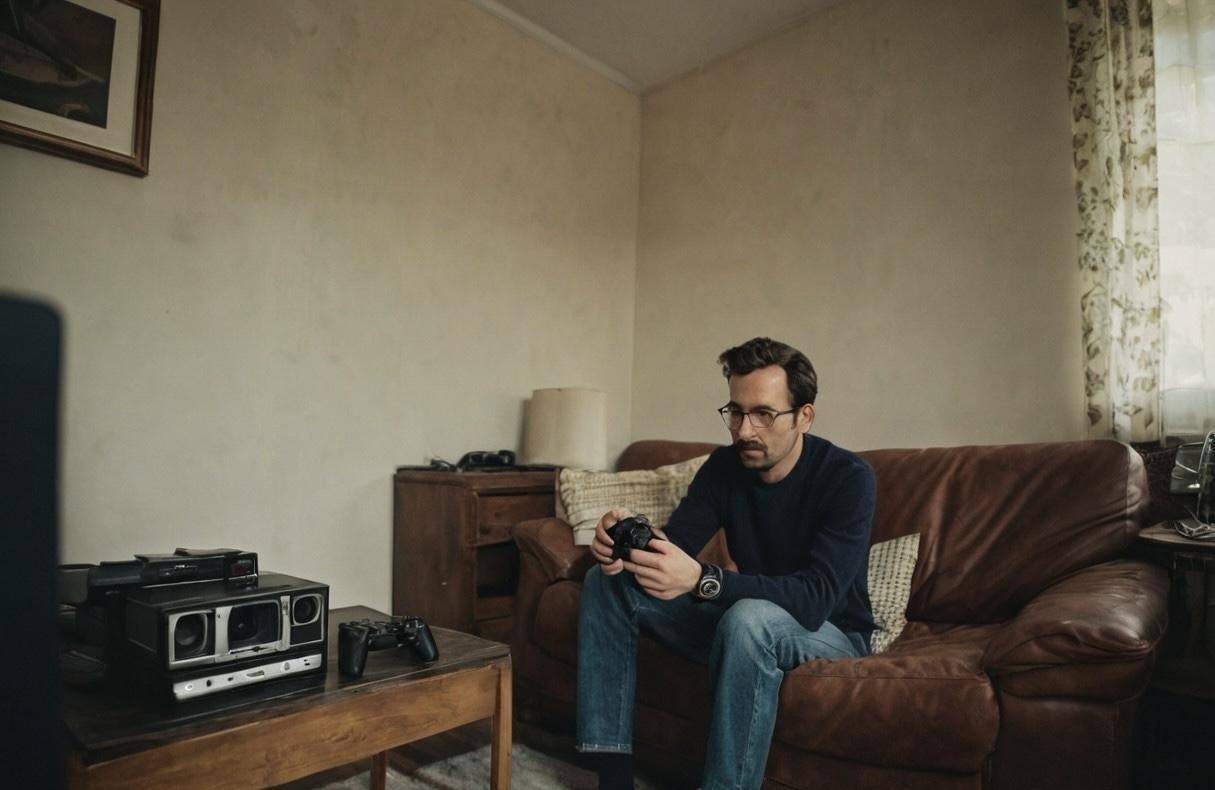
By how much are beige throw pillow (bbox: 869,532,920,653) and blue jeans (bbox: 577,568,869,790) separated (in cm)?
15

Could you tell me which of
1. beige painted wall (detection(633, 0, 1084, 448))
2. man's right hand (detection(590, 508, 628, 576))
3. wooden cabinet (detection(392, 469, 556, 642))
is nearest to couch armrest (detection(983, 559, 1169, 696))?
man's right hand (detection(590, 508, 628, 576))

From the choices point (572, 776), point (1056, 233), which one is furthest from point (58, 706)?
point (1056, 233)

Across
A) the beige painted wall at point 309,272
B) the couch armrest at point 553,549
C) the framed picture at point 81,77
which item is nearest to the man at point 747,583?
the couch armrest at point 553,549

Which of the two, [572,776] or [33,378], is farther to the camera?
[572,776]

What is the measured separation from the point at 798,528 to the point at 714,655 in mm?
387

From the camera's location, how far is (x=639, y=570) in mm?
1437

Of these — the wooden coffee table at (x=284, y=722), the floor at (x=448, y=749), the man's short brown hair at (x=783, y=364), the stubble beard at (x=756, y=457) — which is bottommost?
the floor at (x=448, y=749)

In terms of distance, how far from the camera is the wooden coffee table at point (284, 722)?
3.24 ft

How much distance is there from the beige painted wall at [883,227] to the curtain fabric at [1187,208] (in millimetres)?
258

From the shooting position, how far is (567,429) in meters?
2.72

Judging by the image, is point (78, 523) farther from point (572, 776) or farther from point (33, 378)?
point (33, 378)

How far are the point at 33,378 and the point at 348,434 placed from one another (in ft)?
7.19

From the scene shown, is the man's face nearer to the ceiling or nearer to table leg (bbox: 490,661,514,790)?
table leg (bbox: 490,661,514,790)

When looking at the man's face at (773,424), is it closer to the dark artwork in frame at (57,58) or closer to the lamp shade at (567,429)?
the lamp shade at (567,429)
